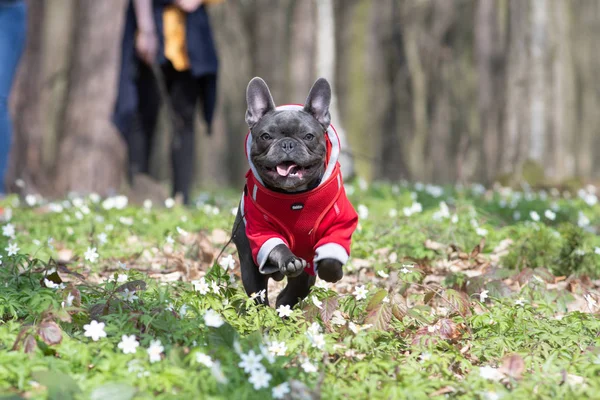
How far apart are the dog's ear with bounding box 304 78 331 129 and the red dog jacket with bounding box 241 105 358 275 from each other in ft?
0.36

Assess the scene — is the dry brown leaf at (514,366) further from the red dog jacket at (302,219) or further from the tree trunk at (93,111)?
the tree trunk at (93,111)

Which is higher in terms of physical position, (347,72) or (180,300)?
(180,300)

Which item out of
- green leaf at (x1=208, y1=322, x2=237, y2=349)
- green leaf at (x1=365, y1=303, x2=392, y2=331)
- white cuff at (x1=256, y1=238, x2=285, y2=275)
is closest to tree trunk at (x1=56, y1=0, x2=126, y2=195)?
white cuff at (x1=256, y1=238, x2=285, y2=275)

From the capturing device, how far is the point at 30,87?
1059cm

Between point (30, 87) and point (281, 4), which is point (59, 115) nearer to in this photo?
point (30, 87)

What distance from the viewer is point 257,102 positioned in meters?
3.79

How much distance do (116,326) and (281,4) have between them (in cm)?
1144

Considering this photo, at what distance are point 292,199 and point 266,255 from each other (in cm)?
30

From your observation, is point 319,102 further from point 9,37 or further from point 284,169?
point 9,37

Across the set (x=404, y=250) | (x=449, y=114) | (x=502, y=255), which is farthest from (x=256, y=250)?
(x=449, y=114)

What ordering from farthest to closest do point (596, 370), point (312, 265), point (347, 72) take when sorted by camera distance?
point (347, 72) → point (312, 265) → point (596, 370)

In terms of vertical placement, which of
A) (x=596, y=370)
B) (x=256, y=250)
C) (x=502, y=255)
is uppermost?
(x=256, y=250)

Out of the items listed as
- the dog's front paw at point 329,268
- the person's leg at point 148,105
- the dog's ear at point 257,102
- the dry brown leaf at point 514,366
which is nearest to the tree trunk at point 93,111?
the person's leg at point 148,105

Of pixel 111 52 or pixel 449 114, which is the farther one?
pixel 449 114
